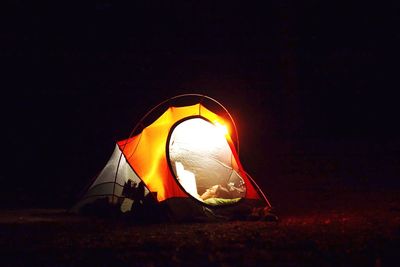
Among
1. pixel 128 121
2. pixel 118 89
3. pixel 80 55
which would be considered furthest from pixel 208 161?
pixel 80 55

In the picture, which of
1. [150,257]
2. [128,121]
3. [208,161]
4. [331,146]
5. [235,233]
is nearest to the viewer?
[150,257]

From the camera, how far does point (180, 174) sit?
505 inches

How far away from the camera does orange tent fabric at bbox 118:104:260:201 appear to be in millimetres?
12070

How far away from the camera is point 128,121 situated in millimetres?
26469

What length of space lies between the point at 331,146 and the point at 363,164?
3.55 m

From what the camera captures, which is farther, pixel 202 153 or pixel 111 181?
pixel 202 153

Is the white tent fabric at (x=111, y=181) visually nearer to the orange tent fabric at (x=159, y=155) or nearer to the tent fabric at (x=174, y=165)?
the tent fabric at (x=174, y=165)

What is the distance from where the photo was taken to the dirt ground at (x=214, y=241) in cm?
772

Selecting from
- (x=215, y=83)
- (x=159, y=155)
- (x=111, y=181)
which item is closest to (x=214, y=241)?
(x=159, y=155)

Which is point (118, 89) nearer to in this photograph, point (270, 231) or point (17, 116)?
point (17, 116)

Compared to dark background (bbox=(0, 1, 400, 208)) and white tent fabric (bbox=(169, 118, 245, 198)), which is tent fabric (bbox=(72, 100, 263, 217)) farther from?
dark background (bbox=(0, 1, 400, 208))

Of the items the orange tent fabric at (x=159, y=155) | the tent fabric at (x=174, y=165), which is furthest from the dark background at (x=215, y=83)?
the orange tent fabric at (x=159, y=155)

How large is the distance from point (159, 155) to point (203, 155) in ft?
4.11

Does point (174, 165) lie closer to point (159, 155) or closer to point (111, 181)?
point (159, 155)
